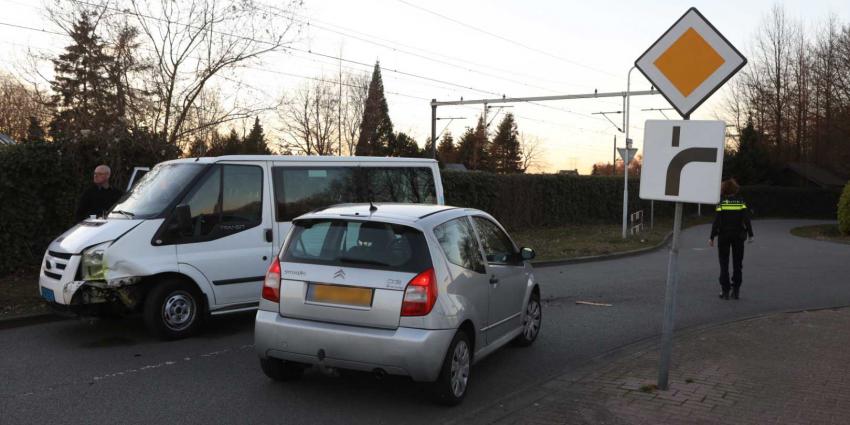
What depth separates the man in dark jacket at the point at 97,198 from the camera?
8.92m

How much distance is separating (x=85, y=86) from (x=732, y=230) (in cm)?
1306

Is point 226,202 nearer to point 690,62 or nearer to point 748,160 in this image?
point 690,62

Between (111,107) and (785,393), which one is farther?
(111,107)

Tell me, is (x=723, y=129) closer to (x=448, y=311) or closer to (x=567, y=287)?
(x=448, y=311)

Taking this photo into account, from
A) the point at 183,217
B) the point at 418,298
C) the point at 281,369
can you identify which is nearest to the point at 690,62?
the point at 418,298

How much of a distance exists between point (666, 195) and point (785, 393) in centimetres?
195

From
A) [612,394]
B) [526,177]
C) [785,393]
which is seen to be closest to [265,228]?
[612,394]

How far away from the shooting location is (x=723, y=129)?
5176 millimetres

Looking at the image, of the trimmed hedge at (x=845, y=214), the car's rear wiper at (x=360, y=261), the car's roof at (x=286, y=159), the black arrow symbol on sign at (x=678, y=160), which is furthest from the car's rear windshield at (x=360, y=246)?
the trimmed hedge at (x=845, y=214)


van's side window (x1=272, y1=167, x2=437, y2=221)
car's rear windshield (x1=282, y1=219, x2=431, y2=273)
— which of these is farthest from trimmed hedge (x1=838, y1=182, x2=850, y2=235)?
car's rear windshield (x1=282, y1=219, x2=431, y2=273)

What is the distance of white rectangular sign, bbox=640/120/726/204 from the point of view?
5.19m

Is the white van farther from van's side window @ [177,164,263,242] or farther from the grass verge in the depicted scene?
the grass verge

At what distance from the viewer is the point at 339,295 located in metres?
5.12

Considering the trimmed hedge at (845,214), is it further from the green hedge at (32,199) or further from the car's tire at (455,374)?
the green hedge at (32,199)
